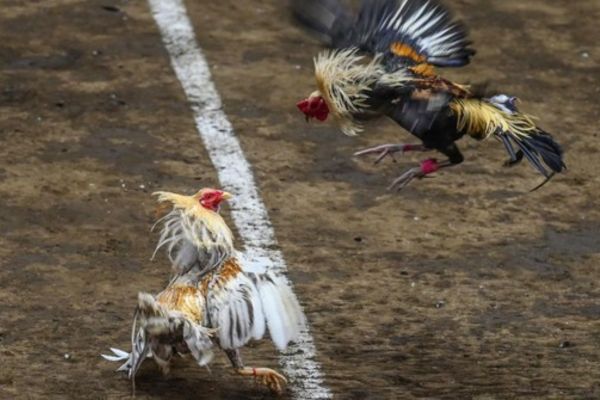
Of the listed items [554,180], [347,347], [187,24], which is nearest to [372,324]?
[347,347]

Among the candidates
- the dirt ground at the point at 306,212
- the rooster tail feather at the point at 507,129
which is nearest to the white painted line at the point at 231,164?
the dirt ground at the point at 306,212

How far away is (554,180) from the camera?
9.95 meters

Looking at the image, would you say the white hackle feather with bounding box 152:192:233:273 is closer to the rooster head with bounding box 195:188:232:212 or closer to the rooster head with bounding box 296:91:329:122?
the rooster head with bounding box 195:188:232:212

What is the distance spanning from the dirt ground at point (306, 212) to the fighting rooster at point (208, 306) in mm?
258

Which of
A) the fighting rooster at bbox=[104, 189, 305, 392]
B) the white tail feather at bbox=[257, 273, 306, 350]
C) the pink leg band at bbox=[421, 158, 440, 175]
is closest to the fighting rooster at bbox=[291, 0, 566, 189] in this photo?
the pink leg band at bbox=[421, 158, 440, 175]

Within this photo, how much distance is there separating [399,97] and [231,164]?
2.27 meters

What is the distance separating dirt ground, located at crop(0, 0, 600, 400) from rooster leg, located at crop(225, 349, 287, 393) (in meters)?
0.11

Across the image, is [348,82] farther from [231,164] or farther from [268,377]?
[231,164]

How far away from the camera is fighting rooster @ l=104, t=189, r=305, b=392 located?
24.1 ft

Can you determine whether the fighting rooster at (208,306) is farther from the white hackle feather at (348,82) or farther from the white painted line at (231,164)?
the white hackle feather at (348,82)

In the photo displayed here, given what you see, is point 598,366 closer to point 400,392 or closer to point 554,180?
point 400,392

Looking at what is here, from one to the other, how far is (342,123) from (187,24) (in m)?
4.03

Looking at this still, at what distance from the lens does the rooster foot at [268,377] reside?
24.6ft

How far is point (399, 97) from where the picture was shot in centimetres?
788
